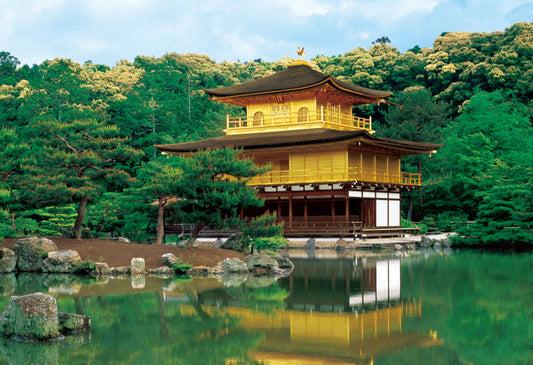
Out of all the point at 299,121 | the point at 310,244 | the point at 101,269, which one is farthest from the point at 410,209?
the point at 101,269

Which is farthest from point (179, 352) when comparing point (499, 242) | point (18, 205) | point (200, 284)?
point (499, 242)

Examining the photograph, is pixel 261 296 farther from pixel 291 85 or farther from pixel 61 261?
pixel 291 85

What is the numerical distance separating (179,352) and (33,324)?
2610 millimetres

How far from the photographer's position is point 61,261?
19516 millimetres

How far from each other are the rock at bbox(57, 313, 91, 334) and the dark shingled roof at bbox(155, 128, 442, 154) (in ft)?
77.3

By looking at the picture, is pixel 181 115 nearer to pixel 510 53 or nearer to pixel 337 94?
pixel 337 94

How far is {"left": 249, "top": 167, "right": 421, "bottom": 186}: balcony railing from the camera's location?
1335 inches

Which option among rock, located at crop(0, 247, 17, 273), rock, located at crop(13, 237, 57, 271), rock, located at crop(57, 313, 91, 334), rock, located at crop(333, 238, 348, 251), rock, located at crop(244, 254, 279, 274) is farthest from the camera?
rock, located at crop(333, 238, 348, 251)

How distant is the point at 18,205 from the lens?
24000 mm

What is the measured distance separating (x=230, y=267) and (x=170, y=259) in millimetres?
1912

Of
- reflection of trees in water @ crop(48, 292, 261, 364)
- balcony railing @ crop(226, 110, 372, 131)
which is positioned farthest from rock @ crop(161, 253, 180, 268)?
balcony railing @ crop(226, 110, 372, 131)

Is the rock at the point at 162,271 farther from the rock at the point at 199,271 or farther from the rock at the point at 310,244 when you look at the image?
the rock at the point at 310,244

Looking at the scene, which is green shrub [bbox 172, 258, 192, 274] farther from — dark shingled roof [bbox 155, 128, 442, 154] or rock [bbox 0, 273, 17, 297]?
dark shingled roof [bbox 155, 128, 442, 154]

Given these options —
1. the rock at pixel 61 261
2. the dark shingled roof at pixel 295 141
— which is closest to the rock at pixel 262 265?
the rock at pixel 61 261
